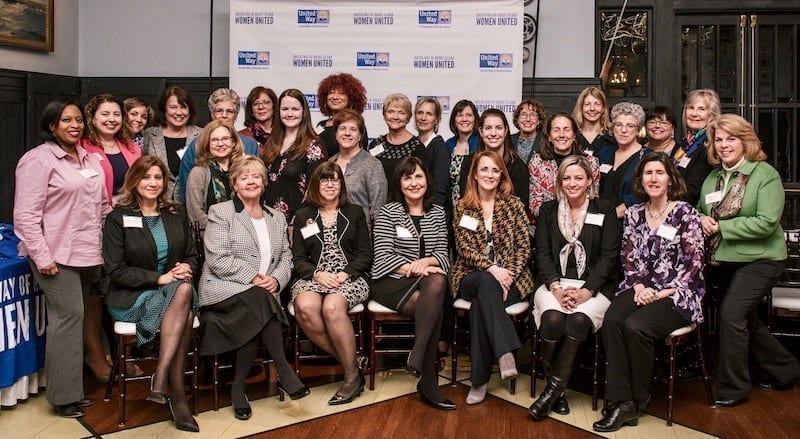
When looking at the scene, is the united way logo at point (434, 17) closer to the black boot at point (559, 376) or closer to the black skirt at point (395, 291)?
the black skirt at point (395, 291)

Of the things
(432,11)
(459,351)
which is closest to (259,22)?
(432,11)

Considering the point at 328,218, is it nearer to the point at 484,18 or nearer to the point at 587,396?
the point at 587,396

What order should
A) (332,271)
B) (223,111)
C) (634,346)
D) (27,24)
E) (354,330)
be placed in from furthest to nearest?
(27,24), (223,111), (354,330), (332,271), (634,346)

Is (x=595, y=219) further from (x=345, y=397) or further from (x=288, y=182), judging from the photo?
(x=288, y=182)

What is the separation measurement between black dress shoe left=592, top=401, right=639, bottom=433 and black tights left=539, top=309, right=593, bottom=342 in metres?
0.35

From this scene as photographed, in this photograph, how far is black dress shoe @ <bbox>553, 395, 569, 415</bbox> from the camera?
3.51 m

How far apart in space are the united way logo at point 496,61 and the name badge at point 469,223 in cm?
220

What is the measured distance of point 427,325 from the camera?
3.65 meters

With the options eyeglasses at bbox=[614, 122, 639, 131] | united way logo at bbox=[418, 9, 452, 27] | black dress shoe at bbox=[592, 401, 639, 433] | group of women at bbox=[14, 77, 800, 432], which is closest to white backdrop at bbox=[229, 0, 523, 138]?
united way logo at bbox=[418, 9, 452, 27]

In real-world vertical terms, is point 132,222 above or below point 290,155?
below

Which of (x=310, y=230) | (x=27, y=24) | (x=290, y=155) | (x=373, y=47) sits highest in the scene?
(x=27, y=24)

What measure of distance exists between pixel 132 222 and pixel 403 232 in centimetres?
139

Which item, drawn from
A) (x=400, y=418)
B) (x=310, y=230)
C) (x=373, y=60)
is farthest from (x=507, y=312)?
(x=373, y=60)

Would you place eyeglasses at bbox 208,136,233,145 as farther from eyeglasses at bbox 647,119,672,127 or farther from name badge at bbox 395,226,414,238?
eyeglasses at bbox 647,119,672,127
